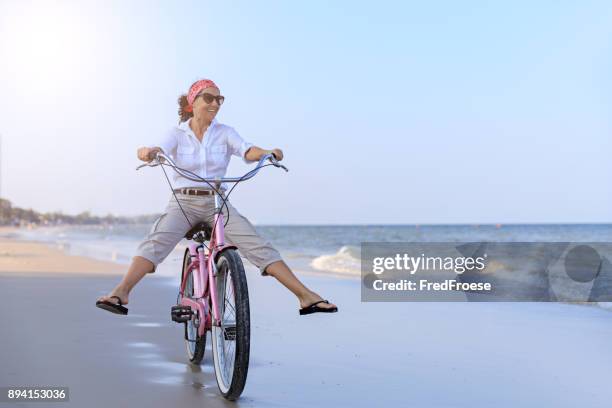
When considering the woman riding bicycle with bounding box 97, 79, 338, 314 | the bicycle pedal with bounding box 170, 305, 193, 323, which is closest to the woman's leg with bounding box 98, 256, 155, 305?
the woman riding bicycle with bounding box 97, 79, 338, 314

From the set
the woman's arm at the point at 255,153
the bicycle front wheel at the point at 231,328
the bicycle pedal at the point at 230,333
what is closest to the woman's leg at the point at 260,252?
the bicycle front wheel at the point at 231,328

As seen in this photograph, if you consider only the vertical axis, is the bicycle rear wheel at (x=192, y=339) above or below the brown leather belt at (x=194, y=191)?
below

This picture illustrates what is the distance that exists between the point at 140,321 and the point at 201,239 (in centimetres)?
268

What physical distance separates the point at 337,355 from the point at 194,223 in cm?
170

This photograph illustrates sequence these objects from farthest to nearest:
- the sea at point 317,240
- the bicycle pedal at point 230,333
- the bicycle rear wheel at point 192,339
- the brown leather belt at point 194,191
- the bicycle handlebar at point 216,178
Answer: the sea at point 317,240 < the bicycle rear wheel at point 192,339 < the brown leather belt at point 194,191 < the bicycle handlebar at point 216,178 < the bicycle pedal at point 230,333

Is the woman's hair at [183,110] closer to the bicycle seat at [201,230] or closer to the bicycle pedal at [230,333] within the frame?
the bicycle seat at [201,230]

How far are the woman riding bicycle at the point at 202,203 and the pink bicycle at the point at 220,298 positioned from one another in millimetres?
99

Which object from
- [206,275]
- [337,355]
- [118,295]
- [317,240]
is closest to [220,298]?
[206,275]

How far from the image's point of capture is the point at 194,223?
14.5 feet

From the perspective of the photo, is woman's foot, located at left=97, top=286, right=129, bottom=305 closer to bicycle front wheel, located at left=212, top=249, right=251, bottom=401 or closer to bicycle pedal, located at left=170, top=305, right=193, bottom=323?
bicycle pedal, located at left=170, top=305, right=193, bottom=323

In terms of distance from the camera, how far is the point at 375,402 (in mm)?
4012

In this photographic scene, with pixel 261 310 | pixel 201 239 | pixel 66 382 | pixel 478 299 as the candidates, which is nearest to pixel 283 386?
pixel 201 239

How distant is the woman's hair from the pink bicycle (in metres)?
0.52

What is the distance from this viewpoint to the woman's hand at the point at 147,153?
415 centimetres
